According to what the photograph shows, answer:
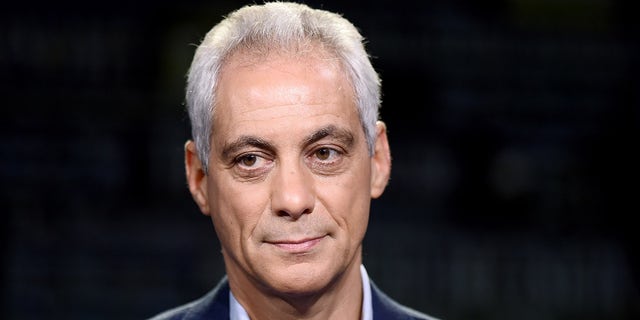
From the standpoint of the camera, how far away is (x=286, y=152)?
6.70ft

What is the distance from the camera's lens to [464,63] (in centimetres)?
593

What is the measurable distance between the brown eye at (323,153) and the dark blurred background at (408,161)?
346 cm

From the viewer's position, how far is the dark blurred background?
5.48 metres

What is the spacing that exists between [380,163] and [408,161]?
3.46 meters

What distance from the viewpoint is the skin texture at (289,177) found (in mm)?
2039

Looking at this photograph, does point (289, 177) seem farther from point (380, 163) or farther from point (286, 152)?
point (380, 163)

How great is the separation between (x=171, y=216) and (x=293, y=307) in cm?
351

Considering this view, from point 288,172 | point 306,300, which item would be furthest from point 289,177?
point 306,300

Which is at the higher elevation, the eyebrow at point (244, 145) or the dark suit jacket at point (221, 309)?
the eyebrow at point (244, 145)

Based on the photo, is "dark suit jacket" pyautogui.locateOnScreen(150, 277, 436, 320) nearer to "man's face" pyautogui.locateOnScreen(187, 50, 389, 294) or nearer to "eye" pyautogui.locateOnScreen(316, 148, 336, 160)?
"man's face" pyautogui.locateOnScreen(187, 50, 389, 294)

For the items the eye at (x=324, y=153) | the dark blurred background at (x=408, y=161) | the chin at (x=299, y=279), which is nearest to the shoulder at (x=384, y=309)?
the chin at (x=299, y=279)

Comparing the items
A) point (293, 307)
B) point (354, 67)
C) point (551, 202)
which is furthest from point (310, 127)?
point (551, 202)

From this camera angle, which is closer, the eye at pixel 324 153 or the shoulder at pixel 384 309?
the eye at pixel 324 153

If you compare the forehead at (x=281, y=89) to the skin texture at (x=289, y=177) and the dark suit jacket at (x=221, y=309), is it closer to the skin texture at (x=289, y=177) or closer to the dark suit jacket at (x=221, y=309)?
the skin texture at (x=289, y=177)
